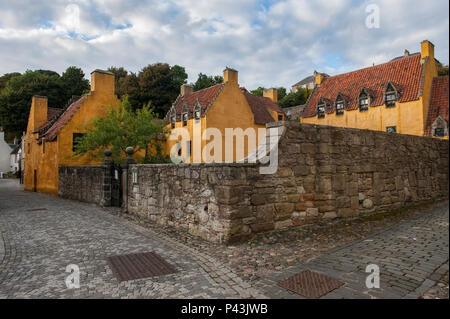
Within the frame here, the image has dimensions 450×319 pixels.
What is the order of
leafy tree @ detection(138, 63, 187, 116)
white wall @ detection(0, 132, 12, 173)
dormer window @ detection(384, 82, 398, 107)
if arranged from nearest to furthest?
dormer window @ detection(384, 82, 398, 107)
leafy tree @ detection(138, 63, 187, 116)
white wall @ detection(0, 132, 12, 173)

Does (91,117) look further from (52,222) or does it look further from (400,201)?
(400,201)

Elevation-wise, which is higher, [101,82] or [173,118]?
[101,82]

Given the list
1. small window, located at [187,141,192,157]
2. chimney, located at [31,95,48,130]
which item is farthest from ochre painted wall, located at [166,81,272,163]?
chimney, located at [31,95,48,130]

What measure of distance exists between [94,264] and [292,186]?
4.14m

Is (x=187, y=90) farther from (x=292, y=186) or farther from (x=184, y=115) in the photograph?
(x=292, y=186)

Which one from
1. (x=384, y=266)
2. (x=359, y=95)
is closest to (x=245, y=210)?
(x=384, y=266)

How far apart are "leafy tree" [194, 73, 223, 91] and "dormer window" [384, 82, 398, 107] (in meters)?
12.9

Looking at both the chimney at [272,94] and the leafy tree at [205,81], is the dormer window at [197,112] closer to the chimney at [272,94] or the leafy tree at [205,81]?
the leafy tree at [205,81]

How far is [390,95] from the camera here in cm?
2173

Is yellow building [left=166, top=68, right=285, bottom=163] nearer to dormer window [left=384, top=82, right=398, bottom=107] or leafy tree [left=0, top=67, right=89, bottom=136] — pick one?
dormer window [left=384, top=82, right=398, bottom=107]

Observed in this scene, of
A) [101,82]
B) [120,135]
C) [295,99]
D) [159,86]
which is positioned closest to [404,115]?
[120,135]

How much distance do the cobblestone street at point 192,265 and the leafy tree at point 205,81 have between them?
20670mm

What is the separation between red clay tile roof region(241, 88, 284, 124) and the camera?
90.8 feet

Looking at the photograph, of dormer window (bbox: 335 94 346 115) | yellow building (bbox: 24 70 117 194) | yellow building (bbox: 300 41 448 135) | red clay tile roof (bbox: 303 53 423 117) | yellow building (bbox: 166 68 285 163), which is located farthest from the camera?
dormer window (bbox: 335 94 346 115)
